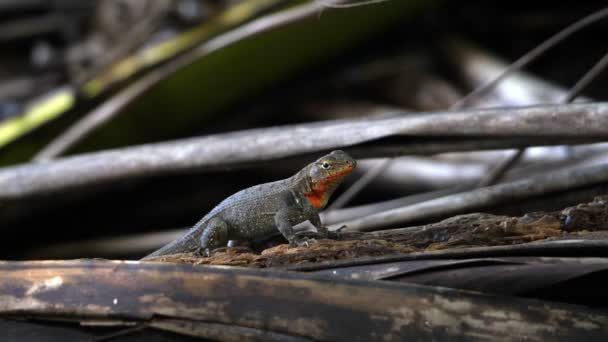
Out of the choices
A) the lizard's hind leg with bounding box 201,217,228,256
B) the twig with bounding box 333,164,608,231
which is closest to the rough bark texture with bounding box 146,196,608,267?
the twig with bounding box 333,164,608,231

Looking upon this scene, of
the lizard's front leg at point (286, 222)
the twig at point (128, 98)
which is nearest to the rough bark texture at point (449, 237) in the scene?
the lizard's front leg at point (286, 222)

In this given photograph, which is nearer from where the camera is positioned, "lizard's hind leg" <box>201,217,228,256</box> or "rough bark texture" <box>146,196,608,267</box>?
"rough bark texture" <box>146,196,608,267</box>

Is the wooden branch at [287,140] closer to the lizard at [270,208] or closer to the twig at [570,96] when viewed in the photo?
the lizard at [270,208]

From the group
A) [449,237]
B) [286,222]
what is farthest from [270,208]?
[449,237]

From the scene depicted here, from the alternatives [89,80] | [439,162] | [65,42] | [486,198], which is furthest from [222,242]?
[65,42]

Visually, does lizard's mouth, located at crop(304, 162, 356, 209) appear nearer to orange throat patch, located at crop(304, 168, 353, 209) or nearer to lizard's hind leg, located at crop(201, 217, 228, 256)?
orange throat patch, located at crop(304, 168, 353, 209)

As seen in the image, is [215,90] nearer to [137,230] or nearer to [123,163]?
[137,230]

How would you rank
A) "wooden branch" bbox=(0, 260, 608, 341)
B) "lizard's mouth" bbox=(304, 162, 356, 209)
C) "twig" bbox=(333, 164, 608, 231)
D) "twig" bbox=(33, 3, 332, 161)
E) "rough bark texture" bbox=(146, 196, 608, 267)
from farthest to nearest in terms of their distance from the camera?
"twig" bbox=(33, 3, 332, 161) → "lizard's mouth" bbox=(304, 162, 356, 209) → "twig" bbox=(333, 164, 608, 231) → "rough bark texture" bbox=(146, 196, 608, 267) → "wooden branch" bbox=(0, 260, 608, 341)
